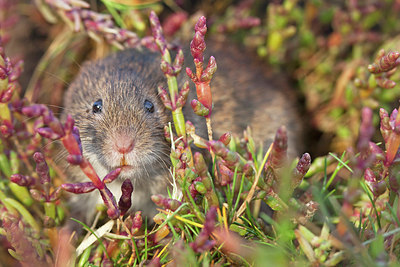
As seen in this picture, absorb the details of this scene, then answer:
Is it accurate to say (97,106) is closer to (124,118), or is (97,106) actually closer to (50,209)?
(124,118)

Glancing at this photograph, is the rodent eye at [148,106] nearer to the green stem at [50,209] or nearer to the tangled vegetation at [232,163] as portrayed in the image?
the tangled vegetation at [232,163]

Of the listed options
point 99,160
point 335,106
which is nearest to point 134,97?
point 99,160

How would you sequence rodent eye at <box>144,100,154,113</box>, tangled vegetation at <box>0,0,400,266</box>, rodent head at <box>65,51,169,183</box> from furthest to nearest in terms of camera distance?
rodent eye at <box>144,100,154,113</box> → rodent head at <box>65,51,169,183</box> → tangled vegetation at <box>0,0,400,266</box>

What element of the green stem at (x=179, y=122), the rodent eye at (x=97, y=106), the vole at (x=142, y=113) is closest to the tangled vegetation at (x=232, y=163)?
the green stem at (x=179, y=122)

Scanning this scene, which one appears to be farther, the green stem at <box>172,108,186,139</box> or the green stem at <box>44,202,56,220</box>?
the green stem at <box>44,202,56,220</box>

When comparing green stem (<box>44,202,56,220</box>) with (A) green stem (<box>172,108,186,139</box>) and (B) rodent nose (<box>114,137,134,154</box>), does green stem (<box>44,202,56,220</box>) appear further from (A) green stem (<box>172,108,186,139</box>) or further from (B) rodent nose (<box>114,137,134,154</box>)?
(A) green stem (<box>172,108,186,139</box>)

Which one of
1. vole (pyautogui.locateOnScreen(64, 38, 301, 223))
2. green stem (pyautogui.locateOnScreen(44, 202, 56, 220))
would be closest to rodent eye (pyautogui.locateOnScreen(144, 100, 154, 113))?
vole (pyautogui.locateOnScreen(64, 38, 301, 223))

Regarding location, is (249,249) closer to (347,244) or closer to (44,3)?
(347,244)
